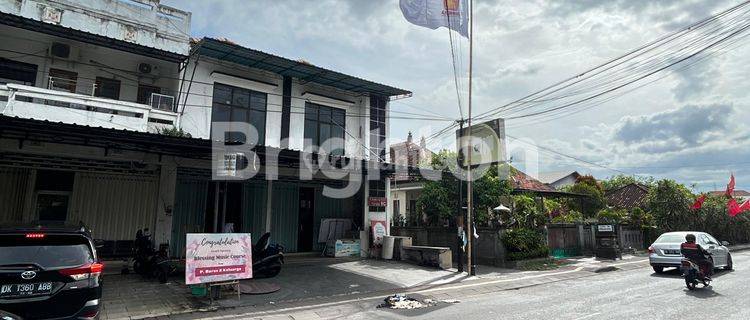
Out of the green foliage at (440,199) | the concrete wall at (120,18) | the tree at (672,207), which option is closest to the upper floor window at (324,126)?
the green foliage at (440,199)

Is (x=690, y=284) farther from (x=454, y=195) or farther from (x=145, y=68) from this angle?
(x=145, y=68)

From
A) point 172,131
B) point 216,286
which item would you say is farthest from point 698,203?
point 172,131

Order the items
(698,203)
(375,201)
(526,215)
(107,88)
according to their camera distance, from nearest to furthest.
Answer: (107,88) → (375,201) → (526,215) → (698,203)

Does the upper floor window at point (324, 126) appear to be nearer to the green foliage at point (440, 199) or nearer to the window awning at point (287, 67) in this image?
the window awning at point (287, 67)

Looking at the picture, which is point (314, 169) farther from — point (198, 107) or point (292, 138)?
point (198, 107)

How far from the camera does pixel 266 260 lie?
38.6 feet

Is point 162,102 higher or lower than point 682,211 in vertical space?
higher

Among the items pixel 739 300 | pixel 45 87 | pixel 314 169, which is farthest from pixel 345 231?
pixel 739 300

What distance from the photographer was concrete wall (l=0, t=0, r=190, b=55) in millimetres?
12827

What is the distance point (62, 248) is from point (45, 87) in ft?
32.6

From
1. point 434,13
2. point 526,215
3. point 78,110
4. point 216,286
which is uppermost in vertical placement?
point 434,13

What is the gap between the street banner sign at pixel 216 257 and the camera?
28.8 ft

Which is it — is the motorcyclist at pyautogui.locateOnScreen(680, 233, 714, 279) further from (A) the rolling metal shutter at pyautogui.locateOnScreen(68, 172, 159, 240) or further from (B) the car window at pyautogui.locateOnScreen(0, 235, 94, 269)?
(A) the rolling metal shutter at pyautogui.locateOnScreen(68, 172, 159, 240)

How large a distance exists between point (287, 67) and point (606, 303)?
40.3 ft
